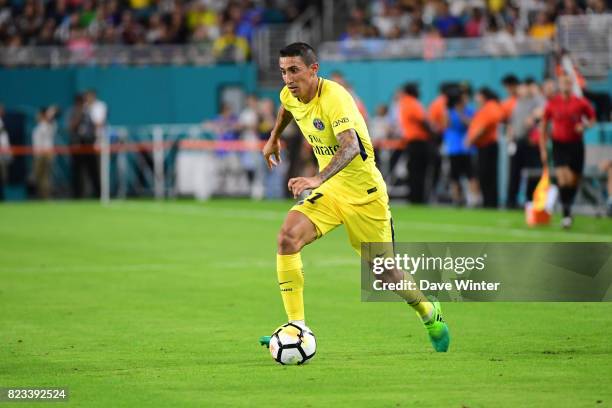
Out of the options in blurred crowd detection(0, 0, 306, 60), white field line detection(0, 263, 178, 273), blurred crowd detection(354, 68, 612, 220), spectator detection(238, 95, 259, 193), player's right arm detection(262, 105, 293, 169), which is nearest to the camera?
player's right arm detection(262, 105, 293, 169)

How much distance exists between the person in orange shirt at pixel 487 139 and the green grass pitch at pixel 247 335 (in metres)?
5.75

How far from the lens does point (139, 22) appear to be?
38125 mm

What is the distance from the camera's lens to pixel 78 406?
27.5 feet

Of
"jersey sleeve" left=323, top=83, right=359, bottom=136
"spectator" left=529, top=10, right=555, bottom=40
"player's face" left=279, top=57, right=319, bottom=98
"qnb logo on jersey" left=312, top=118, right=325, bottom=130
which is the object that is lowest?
"spectator" left=529, top=10, right=555, bottom=40

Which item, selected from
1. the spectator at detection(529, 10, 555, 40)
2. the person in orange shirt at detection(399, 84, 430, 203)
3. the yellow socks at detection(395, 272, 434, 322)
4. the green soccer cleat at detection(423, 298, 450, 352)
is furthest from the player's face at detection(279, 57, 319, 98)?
the spectator at detection(529, 10, 555, 40)

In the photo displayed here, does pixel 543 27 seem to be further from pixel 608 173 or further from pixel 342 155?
pixel 342 155

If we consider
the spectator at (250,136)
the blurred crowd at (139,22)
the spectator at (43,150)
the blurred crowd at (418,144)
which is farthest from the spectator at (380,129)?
the blurred crowd at (139,22)

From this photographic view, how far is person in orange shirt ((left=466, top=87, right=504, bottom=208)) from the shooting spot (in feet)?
87.0

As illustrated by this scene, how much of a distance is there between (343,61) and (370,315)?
73.6ft

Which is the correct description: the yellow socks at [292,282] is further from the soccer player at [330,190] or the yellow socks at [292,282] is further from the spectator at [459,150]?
the spectator at [459,150]

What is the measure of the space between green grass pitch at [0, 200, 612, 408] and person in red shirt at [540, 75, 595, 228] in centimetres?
101

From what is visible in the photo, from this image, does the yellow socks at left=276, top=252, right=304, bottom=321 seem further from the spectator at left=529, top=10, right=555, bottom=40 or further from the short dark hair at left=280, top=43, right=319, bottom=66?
the spectator at left=529, top=10, right=555, bottom=40

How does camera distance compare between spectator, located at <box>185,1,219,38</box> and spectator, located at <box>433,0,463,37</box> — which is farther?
spectator, located at <box>185,1,219,38</box>

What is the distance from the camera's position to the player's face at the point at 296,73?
32.9 feet
